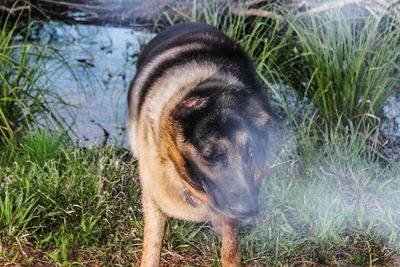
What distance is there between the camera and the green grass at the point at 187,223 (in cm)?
406

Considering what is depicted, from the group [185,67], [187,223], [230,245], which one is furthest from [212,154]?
[187,223]

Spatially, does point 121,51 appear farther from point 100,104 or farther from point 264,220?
point 264,220

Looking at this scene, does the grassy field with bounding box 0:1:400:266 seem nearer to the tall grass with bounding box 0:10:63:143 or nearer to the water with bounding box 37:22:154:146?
the tall grass with bounding box 0:10:63:143

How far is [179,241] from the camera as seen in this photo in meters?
4.17

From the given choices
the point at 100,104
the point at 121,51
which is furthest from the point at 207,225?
the point at 121,51

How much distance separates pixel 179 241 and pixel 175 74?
1.07m

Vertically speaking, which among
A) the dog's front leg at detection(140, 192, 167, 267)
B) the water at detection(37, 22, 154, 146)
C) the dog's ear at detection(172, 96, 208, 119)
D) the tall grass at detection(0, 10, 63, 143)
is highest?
the dog's ear at detection(172, 96, 208, 119)

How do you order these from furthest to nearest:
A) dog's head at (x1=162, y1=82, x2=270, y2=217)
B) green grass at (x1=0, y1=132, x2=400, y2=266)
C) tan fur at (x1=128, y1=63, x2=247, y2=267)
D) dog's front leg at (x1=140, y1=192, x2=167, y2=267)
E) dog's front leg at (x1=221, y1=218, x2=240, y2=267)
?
green grass at (x1=0, y1=132, x2=400, y2=266) → dog's front leg at (x1=140, y1=192, x2=167, y2=267) → dog's front leg at (x1=221, y1=218, x2=240, y2=267) → tan fur at (x1=128, y1=63, x2=247, y2=267) → dog's head at (x1=162, y1=82, x2=270, y2=217)

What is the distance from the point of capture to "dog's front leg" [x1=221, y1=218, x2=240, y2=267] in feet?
11.9

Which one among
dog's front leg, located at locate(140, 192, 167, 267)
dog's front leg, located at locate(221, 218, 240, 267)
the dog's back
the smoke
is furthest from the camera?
the smoke

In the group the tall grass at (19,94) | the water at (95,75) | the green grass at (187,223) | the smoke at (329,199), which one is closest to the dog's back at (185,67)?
the green grass at (187,223)

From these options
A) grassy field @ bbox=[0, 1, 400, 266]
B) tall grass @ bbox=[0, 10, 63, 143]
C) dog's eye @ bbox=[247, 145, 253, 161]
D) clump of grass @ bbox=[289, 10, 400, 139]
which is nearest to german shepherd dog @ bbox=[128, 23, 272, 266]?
dog's eye @ bbox=[247, 145, 253, 161]

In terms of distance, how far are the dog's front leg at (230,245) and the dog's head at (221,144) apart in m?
0.53

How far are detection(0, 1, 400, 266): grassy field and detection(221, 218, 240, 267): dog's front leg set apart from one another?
10.4 inches
